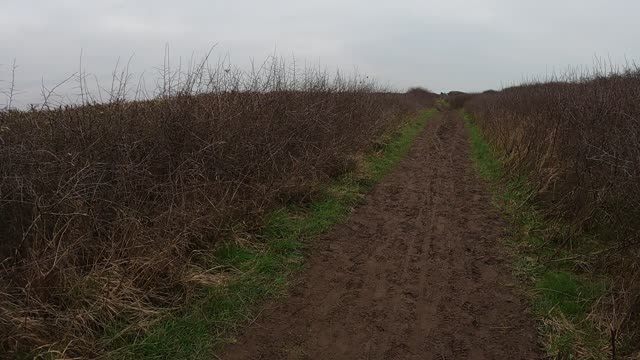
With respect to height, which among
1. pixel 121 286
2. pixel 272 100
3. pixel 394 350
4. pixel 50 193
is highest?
pixel 272 100

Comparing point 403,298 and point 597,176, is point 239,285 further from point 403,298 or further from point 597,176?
point 597,176

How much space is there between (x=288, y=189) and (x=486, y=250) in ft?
9.36

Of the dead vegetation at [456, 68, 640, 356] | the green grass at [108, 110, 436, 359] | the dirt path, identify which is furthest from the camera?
the dead vegetation at [456, 68, 640, 356]

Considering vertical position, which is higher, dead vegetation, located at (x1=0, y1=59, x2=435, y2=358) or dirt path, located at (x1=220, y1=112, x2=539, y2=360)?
dead vegetation, located at (x1=0, y1=59, x2=435, y2=358)

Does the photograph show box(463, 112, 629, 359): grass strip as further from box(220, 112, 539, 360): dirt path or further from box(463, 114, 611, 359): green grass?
box(220, 112, 539, 360): dirt path

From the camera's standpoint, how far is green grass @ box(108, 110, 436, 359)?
3.56m

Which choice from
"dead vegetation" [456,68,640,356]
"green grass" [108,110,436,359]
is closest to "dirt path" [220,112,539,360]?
"green grass" [108,110,436,359]

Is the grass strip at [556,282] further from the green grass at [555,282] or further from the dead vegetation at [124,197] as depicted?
the dead vegetation at [124,197]

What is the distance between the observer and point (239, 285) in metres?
4.58

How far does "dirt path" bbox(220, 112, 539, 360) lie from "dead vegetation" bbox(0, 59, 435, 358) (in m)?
0.93

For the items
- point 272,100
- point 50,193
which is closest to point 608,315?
point 50,193

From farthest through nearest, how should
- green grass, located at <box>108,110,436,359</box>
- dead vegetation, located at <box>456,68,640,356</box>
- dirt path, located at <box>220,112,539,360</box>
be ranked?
dead vegetation, located at <box>456,68,640,356</box> < dirt path, located at <box>220,112,539,360</box> < green grass, located at <box>108,110,436,359</box>

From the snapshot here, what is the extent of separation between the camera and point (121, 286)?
3912mm

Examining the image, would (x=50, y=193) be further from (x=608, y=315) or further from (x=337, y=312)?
(x=608, y=315)
